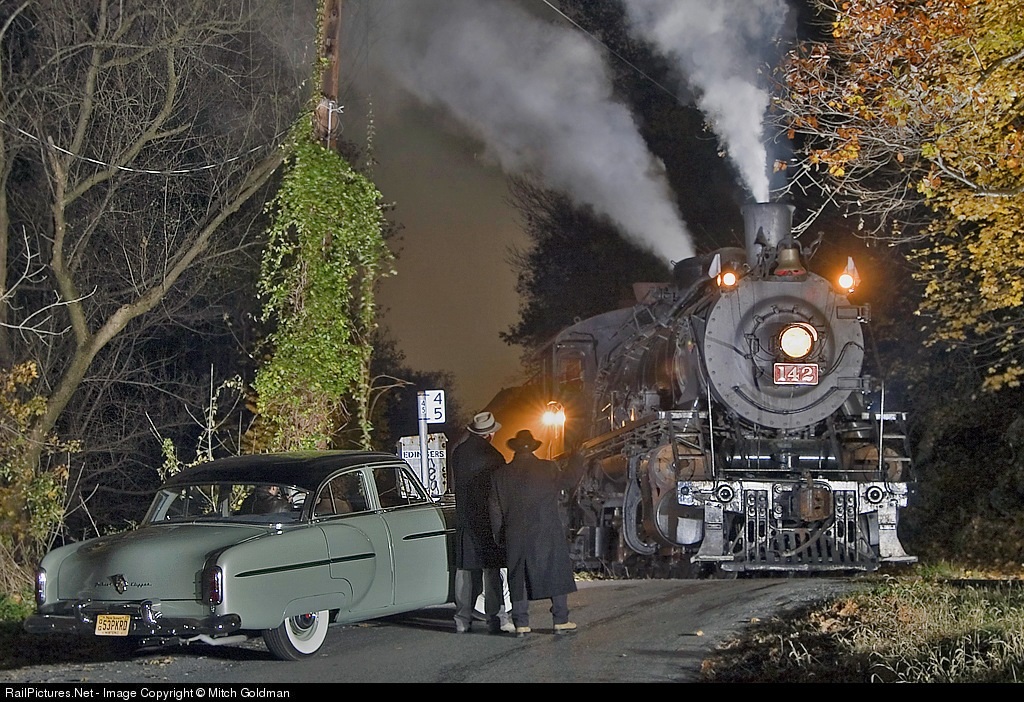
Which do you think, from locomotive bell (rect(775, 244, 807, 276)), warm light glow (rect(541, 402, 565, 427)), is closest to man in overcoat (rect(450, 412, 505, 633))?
locomotive bell (rect(775, 244, 807, 276))

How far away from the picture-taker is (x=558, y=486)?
9758 millimetres

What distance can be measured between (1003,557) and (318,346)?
10.3 metres

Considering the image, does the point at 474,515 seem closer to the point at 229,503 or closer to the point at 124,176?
the point at 229,503

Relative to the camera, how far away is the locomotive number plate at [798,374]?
13914 millimetres

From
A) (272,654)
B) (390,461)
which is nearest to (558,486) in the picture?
(390,461)

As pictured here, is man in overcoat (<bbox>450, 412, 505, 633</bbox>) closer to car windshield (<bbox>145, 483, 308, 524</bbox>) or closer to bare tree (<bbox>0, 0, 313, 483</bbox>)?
car windshield (<bbox>145, 483, 308, 524</bbox>)

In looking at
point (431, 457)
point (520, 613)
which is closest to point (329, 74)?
point (431, 457)

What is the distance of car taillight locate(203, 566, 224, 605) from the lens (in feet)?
25.9

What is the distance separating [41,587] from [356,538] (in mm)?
2205

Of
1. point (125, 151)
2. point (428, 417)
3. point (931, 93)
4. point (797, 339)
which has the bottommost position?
point (428, 417)

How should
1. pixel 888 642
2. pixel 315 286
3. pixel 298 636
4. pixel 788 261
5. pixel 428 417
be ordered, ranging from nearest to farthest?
pixel 888 642
pixel 298 636
pixel 788 261
pixel 315 286
pixel 428 417

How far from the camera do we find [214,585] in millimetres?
7914

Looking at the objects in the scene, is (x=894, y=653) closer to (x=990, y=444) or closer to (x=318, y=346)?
(x=318, y=346)

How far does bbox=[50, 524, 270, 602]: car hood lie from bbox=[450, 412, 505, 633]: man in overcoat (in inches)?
70.2
